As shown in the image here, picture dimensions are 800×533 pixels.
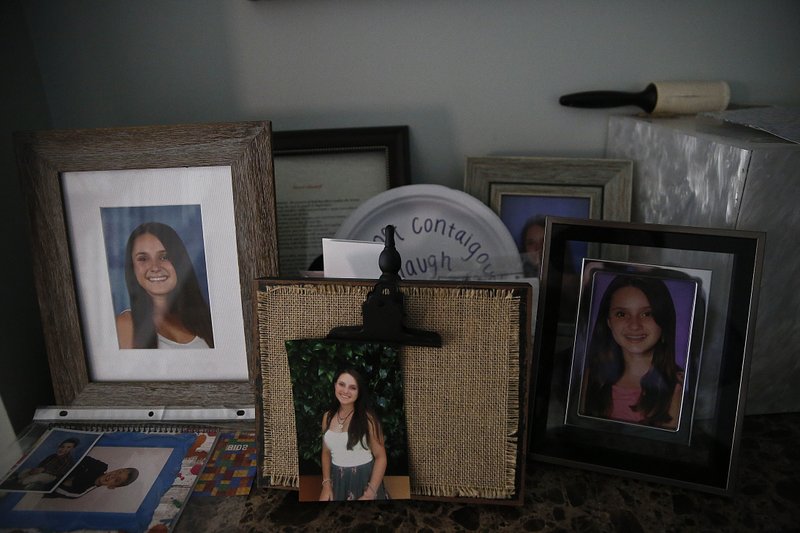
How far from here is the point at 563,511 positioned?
0.62m

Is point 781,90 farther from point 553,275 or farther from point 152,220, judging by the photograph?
point 152,220

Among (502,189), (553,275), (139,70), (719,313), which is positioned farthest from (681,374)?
(139,70)

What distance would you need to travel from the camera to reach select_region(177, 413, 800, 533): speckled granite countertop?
604 millimetres

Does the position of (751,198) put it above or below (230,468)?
above

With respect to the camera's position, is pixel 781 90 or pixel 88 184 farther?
pixel 781 90

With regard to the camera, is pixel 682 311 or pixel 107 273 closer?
pixel 682 311

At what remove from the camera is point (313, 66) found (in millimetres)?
920

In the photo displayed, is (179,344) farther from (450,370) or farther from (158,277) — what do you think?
(450,370)

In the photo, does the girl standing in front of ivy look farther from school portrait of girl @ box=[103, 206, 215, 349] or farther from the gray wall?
the gray wall

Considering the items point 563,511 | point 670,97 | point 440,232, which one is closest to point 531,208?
point 440,232

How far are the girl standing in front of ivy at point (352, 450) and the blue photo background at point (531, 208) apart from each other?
0.44 m

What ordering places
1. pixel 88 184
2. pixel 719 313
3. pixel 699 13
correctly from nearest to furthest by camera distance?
Result: pixel 719 313
pixel 88 184
pixel 699 13

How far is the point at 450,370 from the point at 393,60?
577mm

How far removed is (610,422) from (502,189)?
0.42 meters
